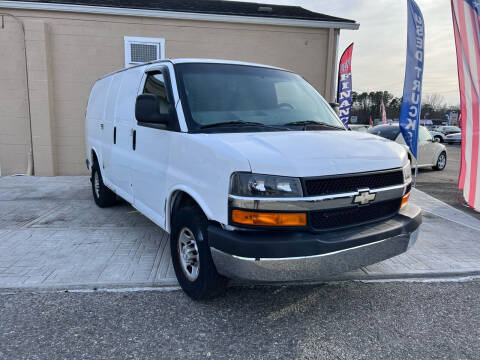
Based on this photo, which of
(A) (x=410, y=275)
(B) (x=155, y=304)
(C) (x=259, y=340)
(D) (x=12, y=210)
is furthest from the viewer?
(D) (x=12, y=210)

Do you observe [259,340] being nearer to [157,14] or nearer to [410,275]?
[410,275]

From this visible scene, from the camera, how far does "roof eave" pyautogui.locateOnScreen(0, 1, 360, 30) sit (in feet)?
29.3

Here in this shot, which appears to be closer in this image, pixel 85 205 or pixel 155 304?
pixel 155 304

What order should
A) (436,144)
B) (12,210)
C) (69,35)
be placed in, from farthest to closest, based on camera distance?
1. (436,144)
2. (69,35)
3. (12,210)

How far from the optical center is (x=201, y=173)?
2.97 metres

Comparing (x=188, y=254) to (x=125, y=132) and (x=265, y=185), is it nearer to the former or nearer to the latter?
→ (x=265, y=185)

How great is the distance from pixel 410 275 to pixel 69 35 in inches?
363

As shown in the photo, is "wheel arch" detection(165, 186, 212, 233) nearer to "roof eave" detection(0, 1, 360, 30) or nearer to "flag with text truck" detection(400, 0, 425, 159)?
"flag with text truck" detection(400, 0, 425, 159)

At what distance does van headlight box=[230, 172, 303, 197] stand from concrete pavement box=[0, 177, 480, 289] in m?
1.55

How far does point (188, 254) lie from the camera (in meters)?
3.26

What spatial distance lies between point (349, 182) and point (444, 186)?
785 centimetres

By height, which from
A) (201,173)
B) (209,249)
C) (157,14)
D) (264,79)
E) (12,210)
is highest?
(157,14)

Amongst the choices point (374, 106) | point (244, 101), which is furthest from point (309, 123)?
point (374, 106)

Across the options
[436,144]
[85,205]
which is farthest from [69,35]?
[436,144]
